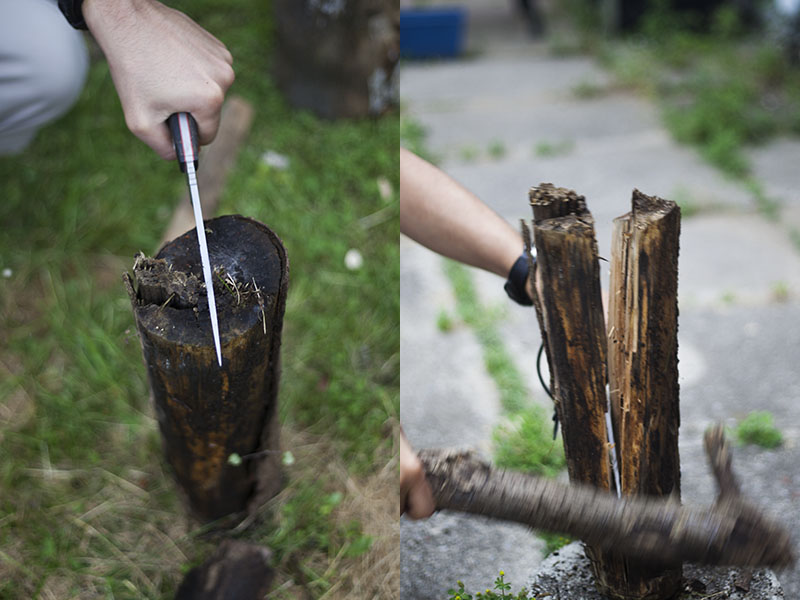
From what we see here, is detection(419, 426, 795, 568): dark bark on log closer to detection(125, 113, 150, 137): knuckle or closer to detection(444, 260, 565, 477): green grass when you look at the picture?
detection(444, 260, 565, 477): green grass

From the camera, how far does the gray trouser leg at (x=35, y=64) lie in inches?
87.3

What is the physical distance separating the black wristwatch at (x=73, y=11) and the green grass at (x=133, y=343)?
705 mm

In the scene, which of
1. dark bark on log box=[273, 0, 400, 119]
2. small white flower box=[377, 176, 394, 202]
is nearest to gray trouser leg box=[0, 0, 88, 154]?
small white flower box=[377, 176, 394, 202]

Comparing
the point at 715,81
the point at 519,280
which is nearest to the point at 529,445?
the point at 519,280

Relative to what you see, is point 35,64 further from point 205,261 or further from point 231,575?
point 231,575

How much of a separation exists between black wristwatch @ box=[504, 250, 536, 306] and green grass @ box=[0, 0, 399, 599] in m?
0.75

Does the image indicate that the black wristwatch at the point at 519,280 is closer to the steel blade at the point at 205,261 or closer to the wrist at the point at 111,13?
the steel blade at the point at 205,261

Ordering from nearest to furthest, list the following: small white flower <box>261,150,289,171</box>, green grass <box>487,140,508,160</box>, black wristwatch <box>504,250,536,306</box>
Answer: black wristwatch <box>504,250,536,306</box> → small white flower <box>261,150,289,171</box> → green grass <box>487,140,508,160</box>

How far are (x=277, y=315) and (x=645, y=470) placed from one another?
2.62 feet

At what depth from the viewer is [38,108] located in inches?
94.9

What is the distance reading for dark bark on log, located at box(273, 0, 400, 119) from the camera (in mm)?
3756

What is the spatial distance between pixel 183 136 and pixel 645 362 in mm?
978

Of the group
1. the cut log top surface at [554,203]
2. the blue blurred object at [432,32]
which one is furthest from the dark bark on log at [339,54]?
the cut log top surface at [554,203]

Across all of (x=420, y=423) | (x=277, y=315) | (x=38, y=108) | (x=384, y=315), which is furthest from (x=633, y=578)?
(x=38, y=108)
